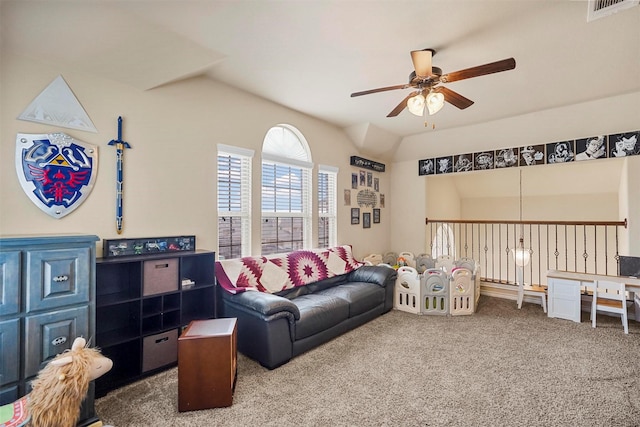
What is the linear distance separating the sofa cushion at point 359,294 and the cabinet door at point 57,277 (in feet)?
7.98

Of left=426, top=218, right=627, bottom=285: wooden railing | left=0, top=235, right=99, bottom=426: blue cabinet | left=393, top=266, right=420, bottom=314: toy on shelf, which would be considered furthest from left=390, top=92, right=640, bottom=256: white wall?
left=0, top=235, right=99, bottom=426: blue cabinet

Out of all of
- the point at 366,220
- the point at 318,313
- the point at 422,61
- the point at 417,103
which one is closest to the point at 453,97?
the point at 417,103

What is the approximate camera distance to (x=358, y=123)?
4758 millimetres

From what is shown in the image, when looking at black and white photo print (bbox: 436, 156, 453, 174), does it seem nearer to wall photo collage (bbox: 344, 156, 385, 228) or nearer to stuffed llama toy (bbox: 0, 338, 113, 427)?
wall photo collage (bbox: 344, 156, 385, 228)

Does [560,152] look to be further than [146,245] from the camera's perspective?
Yes

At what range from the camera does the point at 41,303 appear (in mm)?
1732

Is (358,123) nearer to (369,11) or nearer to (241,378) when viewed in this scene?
(369,11)

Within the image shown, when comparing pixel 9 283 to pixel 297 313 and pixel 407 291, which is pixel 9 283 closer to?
pixel 297 313

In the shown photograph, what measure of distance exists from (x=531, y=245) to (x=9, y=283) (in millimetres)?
7877

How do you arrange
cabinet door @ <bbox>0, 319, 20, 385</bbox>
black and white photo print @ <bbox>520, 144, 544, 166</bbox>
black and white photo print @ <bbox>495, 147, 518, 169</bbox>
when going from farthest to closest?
black and white photo print @ <bbox>495, 147, 518, 169</bbox>
black and white photo print @ <bbox>520, 144, 544, 166</bbox>
cabinet door @ <bbox>0, 319, 20, 385</bbox>

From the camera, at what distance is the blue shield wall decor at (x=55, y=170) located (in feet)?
6.93

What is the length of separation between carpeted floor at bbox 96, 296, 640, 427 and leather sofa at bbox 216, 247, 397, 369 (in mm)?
141

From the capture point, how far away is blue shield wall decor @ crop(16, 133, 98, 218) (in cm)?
211

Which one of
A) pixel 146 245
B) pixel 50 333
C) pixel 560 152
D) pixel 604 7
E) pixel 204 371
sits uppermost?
pixel 604 7
